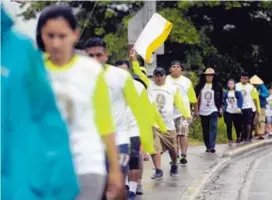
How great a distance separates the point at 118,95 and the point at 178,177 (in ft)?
19.7

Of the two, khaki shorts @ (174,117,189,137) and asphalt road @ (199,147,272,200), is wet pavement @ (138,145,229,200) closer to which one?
A: asphalt road @ (199,147,272,200)

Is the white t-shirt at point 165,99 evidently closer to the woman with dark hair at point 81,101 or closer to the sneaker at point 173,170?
the sneaker at point 173,170

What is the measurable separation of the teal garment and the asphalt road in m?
7.49

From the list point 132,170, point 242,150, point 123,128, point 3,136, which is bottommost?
point 242,150

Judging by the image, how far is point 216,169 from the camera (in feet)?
46.2

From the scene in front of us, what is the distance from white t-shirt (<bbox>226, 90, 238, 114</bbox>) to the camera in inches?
767

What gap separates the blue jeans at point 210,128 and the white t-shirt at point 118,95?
948 centimetres

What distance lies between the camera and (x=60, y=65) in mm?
4711

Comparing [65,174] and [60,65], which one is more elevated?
[60,65]

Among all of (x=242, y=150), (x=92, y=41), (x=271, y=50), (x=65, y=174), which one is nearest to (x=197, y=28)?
(x=271, y=50)

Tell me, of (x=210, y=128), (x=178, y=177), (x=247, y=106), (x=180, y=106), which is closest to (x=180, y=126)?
(x=180, y=106)

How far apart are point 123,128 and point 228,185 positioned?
5.32m

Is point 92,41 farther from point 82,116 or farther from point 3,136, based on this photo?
point 3,136

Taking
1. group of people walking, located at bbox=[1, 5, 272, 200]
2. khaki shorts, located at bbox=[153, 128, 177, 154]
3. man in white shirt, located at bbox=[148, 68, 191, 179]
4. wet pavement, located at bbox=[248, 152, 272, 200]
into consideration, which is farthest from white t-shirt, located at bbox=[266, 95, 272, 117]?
group of people walking, located at bbox=[1, 5, 272, 200]
